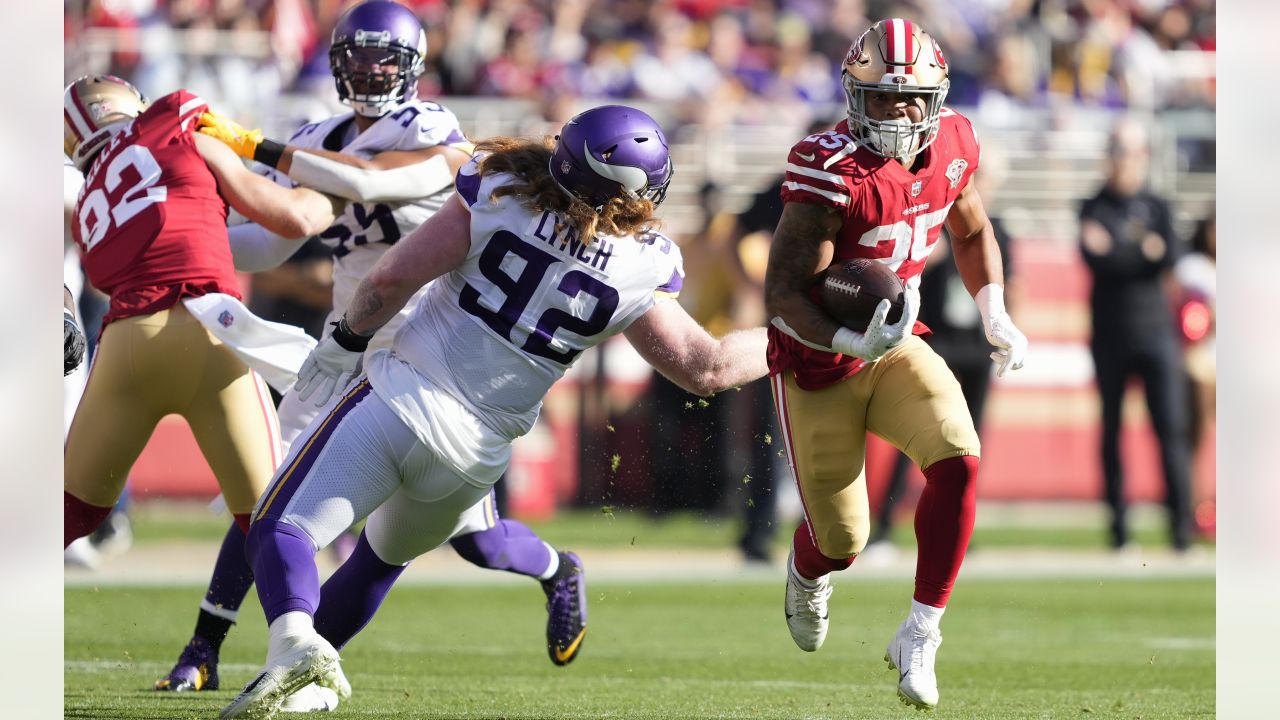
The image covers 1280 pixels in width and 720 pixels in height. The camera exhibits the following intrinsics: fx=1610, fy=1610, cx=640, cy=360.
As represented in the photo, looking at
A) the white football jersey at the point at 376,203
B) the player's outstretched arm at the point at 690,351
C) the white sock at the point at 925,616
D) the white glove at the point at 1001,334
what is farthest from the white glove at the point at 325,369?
the white glove at the point at 1001,334

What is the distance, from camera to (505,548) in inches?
198

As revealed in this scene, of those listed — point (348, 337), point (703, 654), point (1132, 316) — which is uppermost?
point (348, 337)

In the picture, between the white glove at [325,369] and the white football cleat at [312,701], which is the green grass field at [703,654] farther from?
the white glove at [325,369]

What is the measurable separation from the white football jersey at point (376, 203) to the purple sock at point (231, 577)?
751 mm

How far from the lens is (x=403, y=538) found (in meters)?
4.21

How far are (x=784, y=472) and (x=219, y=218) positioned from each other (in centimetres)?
551

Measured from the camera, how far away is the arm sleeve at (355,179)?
4.82 metres

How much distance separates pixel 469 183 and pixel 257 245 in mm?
1595

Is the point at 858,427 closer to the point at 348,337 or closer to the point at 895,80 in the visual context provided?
the point at 895,80

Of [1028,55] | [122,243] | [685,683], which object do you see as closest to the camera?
[122,243]

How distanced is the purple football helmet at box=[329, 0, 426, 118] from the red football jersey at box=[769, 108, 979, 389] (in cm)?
150

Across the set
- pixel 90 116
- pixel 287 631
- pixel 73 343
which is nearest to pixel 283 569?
pixel 287 631
